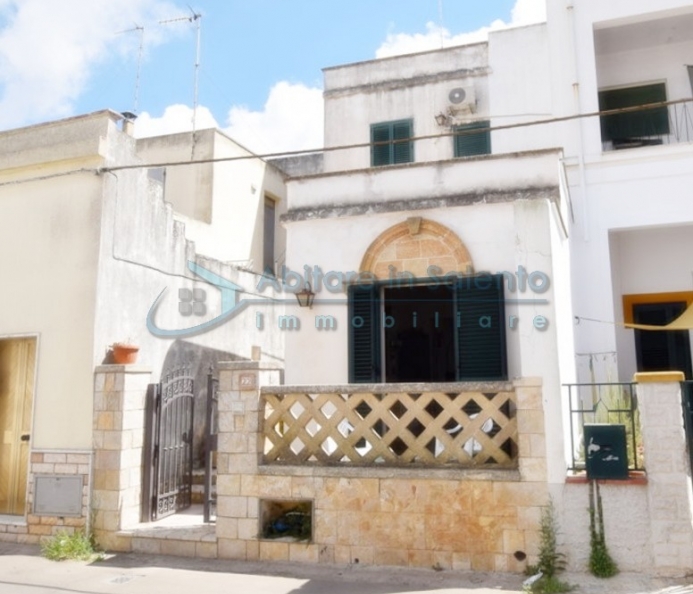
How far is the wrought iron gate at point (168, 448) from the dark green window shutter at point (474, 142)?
7738 mm

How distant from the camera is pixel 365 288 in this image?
9.46 metres

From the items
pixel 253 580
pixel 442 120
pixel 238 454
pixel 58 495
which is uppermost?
pixel 442 120

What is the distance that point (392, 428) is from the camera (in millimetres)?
7012

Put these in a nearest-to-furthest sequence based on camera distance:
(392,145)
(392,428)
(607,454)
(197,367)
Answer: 1. (607,454)
2. (392,428)
3. (197,367)
4. (392,145)

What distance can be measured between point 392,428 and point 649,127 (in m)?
9.52

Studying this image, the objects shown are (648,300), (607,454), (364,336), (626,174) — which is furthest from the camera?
(648,300)

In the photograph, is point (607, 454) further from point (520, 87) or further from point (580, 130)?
point (520, 87)

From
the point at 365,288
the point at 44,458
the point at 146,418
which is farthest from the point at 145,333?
the point at 365,288

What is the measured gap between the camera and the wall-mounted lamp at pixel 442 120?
13625mm

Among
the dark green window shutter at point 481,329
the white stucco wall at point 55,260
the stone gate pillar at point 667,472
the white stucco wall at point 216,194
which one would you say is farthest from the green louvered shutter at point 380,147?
the stone gate pillar at point 667,472

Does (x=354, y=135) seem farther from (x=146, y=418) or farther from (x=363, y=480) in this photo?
(x=363, y=480)

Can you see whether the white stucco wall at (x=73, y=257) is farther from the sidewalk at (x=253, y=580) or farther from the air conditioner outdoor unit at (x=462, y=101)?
the air conditioner outdoor unit at (x=462, y=101)

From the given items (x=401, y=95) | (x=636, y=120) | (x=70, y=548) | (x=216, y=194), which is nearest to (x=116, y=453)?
(x=70, y=548)

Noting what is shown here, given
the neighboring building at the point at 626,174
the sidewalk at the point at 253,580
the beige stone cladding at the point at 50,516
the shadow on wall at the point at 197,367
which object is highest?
the neighboring building at the point at 626,174
